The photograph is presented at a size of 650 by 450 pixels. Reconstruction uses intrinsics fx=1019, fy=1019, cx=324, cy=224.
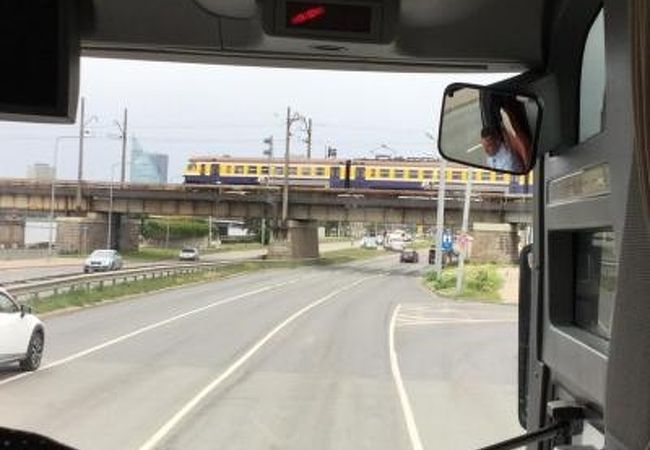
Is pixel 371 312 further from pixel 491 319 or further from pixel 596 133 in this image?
pixel 596 133

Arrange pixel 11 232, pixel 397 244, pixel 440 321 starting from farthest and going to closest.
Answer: pixel 397 244
pixel 440 321
pixel 11 232

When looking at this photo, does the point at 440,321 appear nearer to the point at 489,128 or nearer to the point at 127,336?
the point at 127,336

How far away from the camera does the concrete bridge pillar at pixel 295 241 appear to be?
60938 millimetres

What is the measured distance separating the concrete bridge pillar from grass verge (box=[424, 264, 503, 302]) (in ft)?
34.1

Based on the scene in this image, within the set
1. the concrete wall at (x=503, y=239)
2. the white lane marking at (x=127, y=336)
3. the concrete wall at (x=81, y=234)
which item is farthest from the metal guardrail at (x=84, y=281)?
the concrete wall at (x=503, y=239)

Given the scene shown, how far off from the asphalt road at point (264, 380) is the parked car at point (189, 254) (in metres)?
22.0

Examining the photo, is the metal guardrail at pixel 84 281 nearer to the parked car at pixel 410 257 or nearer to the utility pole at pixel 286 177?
the utility pole at pixel 286 177

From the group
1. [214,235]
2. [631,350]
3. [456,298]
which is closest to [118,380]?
[631,350]

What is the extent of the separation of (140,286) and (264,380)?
21.8 meters

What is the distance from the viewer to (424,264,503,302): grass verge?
3878 cm

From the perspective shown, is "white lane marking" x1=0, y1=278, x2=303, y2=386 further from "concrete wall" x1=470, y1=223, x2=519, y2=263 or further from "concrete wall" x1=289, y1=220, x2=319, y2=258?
"concrete wall" x1=289, y1=220, x2=319, y2=258

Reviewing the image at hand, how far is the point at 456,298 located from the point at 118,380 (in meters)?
29.3

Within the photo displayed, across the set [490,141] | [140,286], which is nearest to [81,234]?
[140,286]

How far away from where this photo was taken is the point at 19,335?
→ 14.2 metres
